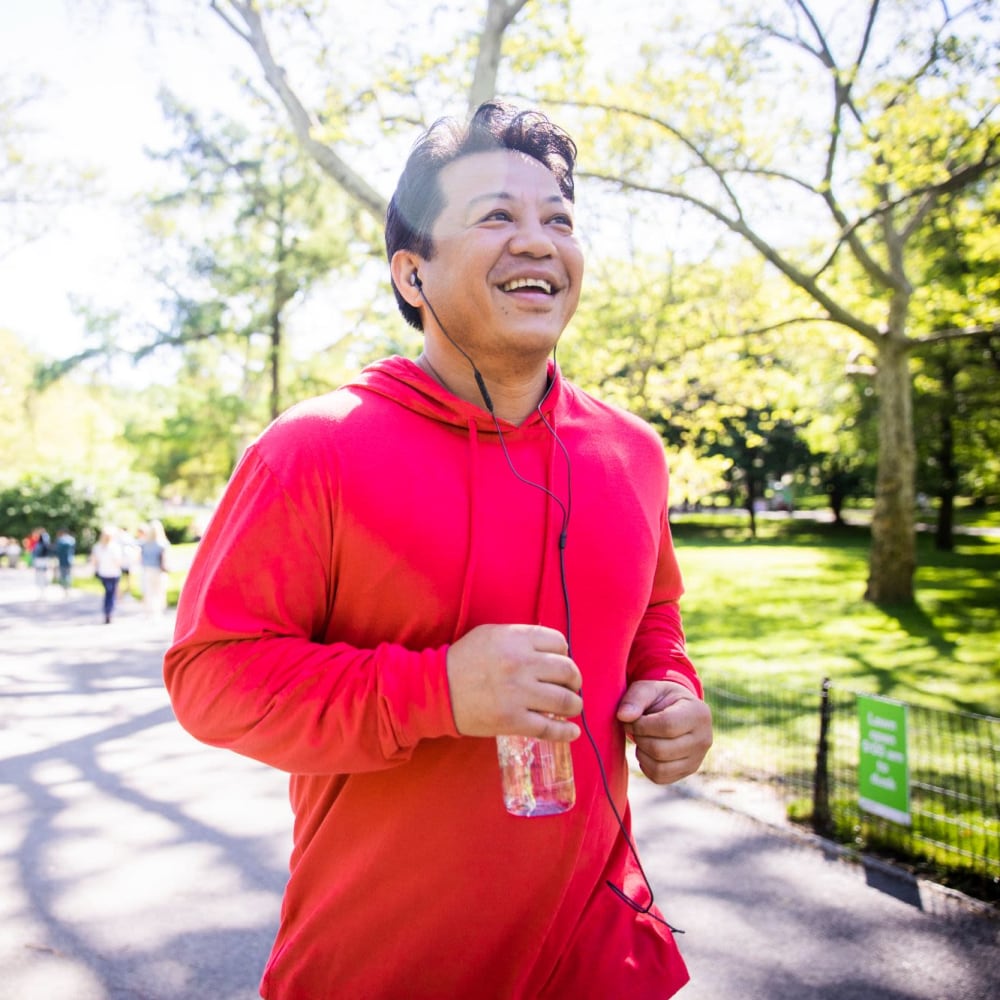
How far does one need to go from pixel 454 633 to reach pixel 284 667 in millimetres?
307

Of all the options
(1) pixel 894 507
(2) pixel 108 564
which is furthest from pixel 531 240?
(1) pixel 894 507

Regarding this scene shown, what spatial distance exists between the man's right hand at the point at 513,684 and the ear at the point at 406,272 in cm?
83

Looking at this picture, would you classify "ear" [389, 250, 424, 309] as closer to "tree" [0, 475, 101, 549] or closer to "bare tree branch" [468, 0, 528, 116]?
"bare tree branch" [468, 0, 528, 116]

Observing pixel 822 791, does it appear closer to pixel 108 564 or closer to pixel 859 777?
pixel 859 777

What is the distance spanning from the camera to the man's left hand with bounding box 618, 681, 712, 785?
1.71 meters

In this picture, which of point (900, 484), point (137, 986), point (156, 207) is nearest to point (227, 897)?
point (137, 986)

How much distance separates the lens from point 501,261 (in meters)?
1.74

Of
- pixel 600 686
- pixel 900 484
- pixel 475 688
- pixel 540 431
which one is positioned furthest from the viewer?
pixel 900 484

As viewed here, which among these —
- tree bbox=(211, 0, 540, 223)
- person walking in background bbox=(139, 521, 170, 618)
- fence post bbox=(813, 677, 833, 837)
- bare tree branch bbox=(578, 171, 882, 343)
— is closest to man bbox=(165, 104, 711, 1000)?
fence post bbox=(813, 677, 833, 837)

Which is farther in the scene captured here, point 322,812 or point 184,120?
point 184,120

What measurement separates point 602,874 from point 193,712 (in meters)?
0.86

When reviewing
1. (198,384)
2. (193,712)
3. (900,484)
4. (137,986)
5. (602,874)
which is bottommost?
(137,986)

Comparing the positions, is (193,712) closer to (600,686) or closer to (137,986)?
(600,686)

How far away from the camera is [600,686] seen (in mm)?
1750
